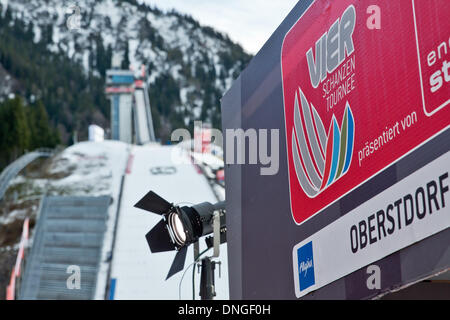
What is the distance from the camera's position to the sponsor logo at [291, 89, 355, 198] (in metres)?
4.97

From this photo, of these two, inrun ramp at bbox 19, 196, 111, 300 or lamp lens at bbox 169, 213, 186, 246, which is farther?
inrun ramp at bbox 19, 196, 111, 300

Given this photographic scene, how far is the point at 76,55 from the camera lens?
19212 centimetres

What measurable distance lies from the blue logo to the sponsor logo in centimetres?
46

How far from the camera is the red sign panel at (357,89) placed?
151 inches

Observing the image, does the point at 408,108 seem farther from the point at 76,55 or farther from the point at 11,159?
the point at 76,55

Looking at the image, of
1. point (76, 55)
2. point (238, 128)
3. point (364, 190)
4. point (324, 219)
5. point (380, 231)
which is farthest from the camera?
point (76, 55)

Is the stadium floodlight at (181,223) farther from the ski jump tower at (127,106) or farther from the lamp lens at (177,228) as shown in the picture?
the ski jump tower at (127,106)

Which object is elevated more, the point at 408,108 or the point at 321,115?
the point at 321,115

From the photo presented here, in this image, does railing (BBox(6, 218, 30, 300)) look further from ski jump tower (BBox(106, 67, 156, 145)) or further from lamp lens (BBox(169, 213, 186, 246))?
ski jump tower (BBox(106, 67, 156, 145))

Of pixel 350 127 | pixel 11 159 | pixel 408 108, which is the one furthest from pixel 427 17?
pixel 11 159

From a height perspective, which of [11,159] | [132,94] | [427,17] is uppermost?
[132,94]

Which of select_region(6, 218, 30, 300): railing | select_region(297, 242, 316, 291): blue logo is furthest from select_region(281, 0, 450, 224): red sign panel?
select_region(6, 218, 30, 300): railing

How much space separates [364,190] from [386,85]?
0.73 m
